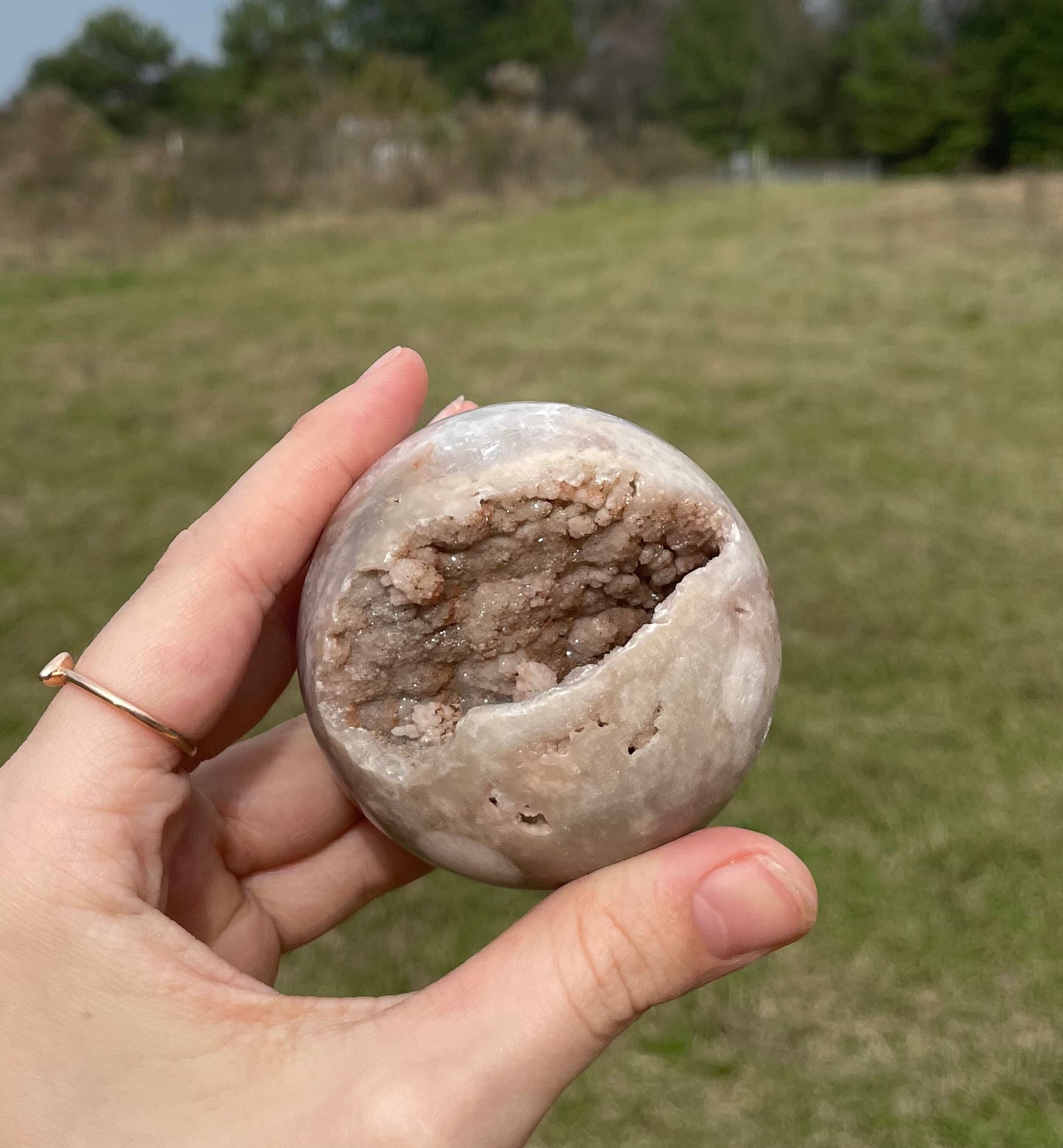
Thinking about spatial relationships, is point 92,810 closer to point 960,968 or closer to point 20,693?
point 960,968

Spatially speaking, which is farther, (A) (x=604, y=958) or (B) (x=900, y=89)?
(B) (x=900, y=89)

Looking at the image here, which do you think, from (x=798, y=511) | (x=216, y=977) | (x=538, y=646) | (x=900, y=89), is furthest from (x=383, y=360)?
(x=900, y=89)

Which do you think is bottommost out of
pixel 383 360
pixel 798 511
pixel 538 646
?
pixel 798 511

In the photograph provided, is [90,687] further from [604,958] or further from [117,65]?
[117,65]

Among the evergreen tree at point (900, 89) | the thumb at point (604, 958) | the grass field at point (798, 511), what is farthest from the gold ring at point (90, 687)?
the evergreen tree at point (900, 89)

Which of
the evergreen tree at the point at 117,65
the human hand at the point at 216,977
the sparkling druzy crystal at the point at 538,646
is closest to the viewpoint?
the human hand at the point at 216,977

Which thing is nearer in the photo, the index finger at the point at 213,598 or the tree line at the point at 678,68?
the index finger at the point at 213,598

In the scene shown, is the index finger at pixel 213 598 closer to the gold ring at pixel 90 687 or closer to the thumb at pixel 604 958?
the gold ring at pixel 90 687
